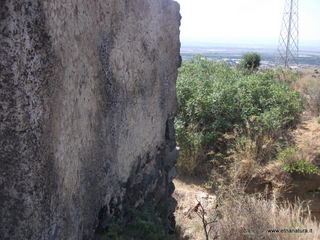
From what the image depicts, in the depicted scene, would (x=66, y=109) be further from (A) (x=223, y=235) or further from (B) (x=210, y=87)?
(B) (x=210, y=87)

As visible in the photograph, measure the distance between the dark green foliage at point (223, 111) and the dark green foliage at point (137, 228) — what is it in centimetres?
→ 424

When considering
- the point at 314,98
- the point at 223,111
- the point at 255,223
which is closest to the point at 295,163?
the point at 223,111

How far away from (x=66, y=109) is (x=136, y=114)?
3.38ft

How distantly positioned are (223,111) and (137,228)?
5194 millimetres

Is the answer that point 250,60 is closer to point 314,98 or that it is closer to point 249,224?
point 314,98

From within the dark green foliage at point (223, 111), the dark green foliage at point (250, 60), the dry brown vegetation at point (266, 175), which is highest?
the dark green foliage at point (250, 60)

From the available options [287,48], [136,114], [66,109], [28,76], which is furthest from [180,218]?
[287,48]

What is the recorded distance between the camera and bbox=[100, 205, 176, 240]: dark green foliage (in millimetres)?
2428

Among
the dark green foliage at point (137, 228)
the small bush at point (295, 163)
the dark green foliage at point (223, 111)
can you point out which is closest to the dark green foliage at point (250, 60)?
the dark green foliage at point (223, 111)

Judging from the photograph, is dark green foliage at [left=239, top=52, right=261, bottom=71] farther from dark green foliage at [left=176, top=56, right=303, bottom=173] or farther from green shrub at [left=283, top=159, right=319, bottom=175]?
green shrub at [left=283, top=159, right=319, bottom=175]

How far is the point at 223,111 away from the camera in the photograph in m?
7.57

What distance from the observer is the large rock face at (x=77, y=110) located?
61.7 inches

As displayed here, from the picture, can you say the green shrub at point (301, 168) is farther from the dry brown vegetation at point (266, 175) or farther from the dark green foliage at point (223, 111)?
the dark green foliage at point (223, 111)

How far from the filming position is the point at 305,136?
720cm
